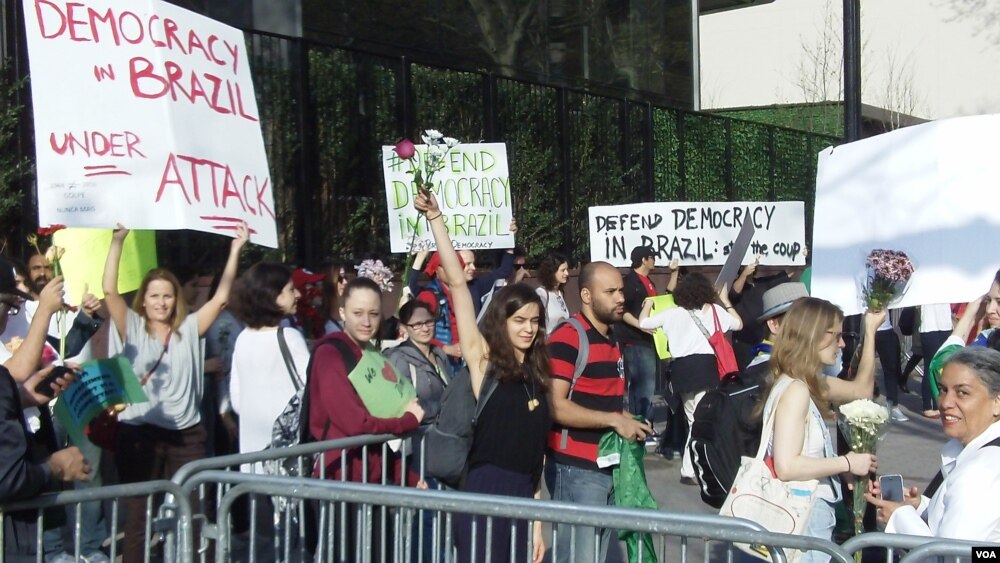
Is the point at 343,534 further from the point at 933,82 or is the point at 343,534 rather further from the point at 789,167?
the point at 933,82

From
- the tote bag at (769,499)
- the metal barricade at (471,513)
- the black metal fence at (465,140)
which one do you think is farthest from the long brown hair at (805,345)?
the black metal fence at (465,140)

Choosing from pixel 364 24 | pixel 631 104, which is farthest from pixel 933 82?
pixel 364 24

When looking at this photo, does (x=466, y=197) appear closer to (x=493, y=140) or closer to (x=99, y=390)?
(x=493, y=140)

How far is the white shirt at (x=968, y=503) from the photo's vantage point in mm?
3658

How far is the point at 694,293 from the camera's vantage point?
967cm

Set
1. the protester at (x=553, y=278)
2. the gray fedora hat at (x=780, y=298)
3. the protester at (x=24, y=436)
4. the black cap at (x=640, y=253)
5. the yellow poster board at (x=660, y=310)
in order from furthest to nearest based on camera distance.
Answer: the black cap at (x=640, y=253) → the protester at (x=553, y=278) → the yellow poster board at (x=660, y=310) → the gray fedora hat at (x=780, y=298) → the protester at (x=24, y=436)

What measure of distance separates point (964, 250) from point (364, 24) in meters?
9.09

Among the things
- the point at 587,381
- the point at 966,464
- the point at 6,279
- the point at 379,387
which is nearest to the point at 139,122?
the point at 6,279

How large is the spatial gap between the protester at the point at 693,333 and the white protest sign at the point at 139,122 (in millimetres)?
4222

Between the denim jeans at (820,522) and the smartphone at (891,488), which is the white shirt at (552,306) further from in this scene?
the smartphone at (891,488)

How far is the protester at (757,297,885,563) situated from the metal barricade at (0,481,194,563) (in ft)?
7.29

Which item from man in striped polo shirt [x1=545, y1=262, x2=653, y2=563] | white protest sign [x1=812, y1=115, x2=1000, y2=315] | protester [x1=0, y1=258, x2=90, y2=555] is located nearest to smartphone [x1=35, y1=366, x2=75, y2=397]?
protester [x1=0, y1=258, x2=90, y2=555]

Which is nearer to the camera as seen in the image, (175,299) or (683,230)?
(175,299)

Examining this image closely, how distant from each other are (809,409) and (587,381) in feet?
3.75
